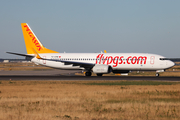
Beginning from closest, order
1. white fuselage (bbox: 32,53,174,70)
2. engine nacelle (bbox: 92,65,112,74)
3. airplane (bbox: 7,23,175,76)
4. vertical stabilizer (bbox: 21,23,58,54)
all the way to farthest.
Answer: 1. engine nacelle (bbox: 92,65,112,74)
2. white fuselage (bbox: 32,53,174,70)
3. airplane (bbox: 7,23,175,76)
4. vertical stabilizer (bbox: 21,23,58,54)

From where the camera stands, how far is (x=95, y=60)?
155ft

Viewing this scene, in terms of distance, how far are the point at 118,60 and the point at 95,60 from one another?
14.5 feet

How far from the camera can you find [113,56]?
150ft

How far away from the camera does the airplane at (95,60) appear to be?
4372 cm

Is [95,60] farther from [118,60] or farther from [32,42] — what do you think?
[32,42]

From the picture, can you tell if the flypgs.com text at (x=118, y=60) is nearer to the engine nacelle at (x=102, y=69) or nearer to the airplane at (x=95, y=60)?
the airplane at (x=95, y=60)

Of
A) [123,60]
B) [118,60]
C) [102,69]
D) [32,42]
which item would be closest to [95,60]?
[102,69]

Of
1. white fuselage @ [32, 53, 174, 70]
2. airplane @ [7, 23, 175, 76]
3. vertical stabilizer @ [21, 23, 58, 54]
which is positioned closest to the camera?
white fuselage @ [32, 53, 174, 70]

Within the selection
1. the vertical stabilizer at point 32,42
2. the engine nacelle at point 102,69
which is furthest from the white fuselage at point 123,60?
the vertical stabilizer at point 32,42

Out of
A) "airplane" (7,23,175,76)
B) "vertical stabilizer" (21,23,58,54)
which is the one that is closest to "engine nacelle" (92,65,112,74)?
"airplane" (7,23,175,76)

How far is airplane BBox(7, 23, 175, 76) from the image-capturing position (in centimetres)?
4372

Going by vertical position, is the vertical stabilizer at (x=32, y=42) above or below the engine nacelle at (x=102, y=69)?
above

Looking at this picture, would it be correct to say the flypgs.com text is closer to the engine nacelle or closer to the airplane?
the airplane

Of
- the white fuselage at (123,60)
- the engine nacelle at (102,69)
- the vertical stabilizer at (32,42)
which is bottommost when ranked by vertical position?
the engine nacelle at (102,69)
